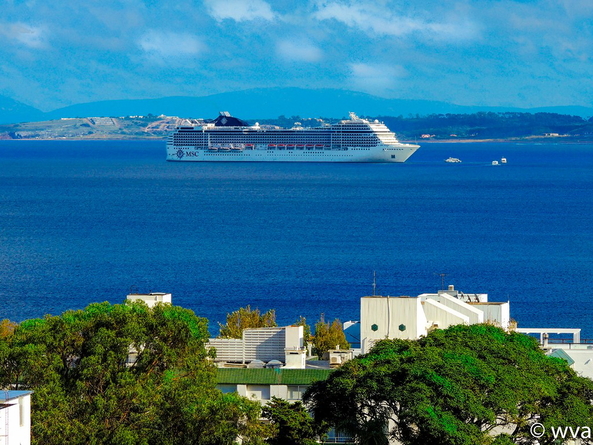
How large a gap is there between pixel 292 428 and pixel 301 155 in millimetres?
142360

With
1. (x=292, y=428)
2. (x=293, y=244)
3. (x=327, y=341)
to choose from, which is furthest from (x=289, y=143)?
(x=292, y=428)

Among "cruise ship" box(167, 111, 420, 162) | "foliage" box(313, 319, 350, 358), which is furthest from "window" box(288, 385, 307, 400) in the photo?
"cruise ship" box(167, 111, 420, 162)

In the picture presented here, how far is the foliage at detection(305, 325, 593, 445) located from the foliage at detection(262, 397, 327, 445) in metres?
0.22

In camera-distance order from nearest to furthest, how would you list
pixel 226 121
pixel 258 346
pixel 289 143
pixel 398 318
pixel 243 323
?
pixel 258 346 < pixel 398 318 < pixel 243 323 < pixel 289 143 < pixel 226 121

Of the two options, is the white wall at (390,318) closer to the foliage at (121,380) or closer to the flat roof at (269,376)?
the flat roof at (269,376)

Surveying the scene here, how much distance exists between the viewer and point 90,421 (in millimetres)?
14570

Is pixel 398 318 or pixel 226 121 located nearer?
pixel 398 318

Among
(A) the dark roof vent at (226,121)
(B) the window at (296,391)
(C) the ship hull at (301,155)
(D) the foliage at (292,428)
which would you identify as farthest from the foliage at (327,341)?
(A) the dark roof vent at (226,121)

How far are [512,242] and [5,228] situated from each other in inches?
1010

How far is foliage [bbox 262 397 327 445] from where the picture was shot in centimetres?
1547

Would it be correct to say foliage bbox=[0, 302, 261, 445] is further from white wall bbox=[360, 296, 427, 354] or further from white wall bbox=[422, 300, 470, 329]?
white wall bbox=[422, 300, 470, 329]

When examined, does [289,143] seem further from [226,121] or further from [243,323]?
[243,323]

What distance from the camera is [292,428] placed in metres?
15.6

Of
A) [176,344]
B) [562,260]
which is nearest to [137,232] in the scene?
[562,260]
